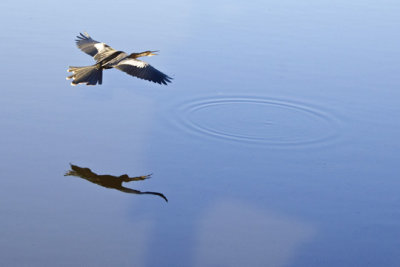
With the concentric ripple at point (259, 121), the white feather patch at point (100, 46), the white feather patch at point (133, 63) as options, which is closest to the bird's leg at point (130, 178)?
the concentric ripple at point (259, 121)

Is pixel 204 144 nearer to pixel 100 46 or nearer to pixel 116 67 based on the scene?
pixel 116 67

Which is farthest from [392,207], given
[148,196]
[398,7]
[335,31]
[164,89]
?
[398,7]

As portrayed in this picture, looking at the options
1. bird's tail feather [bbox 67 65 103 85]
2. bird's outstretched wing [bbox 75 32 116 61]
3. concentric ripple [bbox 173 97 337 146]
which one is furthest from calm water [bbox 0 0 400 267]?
bird's tail feather [bbox 67 65 103 85]

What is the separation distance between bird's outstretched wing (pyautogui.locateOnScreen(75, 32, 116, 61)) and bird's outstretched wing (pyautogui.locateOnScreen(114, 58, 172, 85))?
0.43 metres

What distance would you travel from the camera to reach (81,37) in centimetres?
1051

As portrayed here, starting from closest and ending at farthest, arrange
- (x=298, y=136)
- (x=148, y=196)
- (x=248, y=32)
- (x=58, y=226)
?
(x=58, y=226)
(x=148, y=196)
(x=298, y=136)
(x=248, y=32)

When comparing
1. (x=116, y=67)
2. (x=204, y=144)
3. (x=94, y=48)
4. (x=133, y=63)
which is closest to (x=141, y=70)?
(x=133, y=63)

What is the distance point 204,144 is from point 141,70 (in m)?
1.18

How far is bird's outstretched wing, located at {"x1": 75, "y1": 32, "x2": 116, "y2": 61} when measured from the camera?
9242 millimetres

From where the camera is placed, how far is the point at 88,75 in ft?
28.5

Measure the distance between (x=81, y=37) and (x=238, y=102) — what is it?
8.24 ft

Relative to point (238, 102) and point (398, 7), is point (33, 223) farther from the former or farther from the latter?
point (398, 7)

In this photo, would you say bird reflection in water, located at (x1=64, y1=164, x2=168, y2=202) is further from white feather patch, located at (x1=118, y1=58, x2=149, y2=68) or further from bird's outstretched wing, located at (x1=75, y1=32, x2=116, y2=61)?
bird's outstretched wing, located at (x1=75, y1=32, x2=116, y2=61)

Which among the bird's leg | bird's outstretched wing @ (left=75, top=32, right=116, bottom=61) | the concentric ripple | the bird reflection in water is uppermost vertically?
bird's outstretched wing @ (left=75, top=32, right=116, bottom=61)
